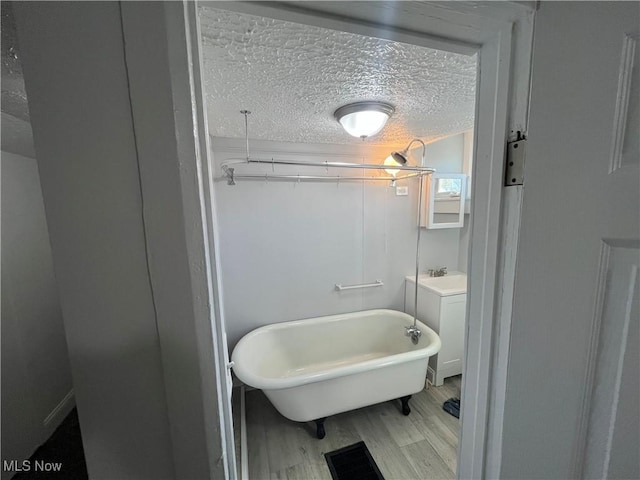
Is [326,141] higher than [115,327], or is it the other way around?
[326,141]

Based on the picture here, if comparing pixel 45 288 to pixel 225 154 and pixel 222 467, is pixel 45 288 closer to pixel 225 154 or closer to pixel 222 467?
pixel 225 154

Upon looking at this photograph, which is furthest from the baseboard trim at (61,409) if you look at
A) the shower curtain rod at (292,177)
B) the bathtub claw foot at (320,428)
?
the shower curtain rod at (292,177)

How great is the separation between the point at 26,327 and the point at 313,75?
230cm

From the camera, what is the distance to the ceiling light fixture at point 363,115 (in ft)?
4.25

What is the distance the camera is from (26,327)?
1550 millimetres

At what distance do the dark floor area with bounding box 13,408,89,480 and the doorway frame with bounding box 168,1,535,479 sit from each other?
1.69 metres

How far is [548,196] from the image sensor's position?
46 centimetres

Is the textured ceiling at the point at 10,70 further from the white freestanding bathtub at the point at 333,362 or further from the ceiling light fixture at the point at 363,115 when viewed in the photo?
the white freestanding bathtub at the point at 333,362

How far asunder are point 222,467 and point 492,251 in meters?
0.73

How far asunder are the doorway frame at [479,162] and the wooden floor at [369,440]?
110cm

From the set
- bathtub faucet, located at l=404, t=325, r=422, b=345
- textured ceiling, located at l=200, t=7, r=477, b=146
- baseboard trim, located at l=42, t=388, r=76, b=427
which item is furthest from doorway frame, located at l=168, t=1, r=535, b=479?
baseboard trim, located at l=42, t=388, r=76, b=427

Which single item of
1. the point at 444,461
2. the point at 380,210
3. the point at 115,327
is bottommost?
the point at 444,461

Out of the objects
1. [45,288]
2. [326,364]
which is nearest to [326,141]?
[326,364]

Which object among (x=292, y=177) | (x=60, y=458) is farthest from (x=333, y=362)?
(x=60, y=458)
